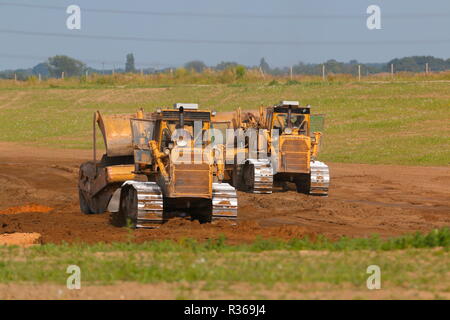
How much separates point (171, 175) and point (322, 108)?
4008 cm

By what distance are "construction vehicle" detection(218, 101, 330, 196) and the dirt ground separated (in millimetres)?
579

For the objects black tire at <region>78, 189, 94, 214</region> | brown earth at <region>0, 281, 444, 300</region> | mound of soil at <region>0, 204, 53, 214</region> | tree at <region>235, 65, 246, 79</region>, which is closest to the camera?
brown earth at <region>0, 281, 444, 300</region>

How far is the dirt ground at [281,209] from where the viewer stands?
63.9 feet

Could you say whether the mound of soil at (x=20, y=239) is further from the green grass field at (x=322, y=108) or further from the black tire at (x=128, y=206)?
the green grass field at (x=322, y=108)

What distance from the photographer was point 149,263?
14.1 meters

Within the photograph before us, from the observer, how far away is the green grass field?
152 ft

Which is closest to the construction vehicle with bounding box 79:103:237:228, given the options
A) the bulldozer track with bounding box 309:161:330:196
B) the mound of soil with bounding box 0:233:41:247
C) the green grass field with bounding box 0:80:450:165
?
Answer: the mound of soil with bounding box 0:233:41:247

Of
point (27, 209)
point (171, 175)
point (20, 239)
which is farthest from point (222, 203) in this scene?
point (27, 209)

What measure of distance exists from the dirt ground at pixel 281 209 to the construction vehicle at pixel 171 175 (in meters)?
0.45

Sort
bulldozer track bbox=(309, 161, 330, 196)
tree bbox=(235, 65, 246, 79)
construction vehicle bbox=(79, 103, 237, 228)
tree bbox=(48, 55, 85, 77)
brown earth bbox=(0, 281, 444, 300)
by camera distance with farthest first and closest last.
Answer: tree bbox=(48, 55, 85, 77) → tree bbox=(235, 65, 246, 79) → bulldozer track bbox=(309, 161, 330, 196) → construction vehicle bbox=(79, 103, 237, 228) → brown earth bbox=(0, 281, 444, 300)

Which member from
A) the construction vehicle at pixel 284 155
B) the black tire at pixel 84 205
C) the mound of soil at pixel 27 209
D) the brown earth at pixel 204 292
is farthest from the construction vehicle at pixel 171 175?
the brown earth at pixel 204 292

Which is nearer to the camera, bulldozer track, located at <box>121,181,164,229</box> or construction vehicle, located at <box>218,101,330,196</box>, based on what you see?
bulldozer track, located at <box>121,181,164,229</box>

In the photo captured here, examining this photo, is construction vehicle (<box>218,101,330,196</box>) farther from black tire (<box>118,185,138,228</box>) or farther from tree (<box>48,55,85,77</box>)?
tree (<box>48,55,85,77</box>)
